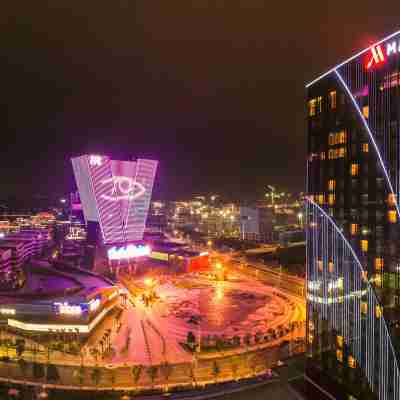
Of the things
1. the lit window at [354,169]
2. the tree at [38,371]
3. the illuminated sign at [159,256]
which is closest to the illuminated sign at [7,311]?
the tree at [38,371]

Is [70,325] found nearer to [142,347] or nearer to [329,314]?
[142,347]

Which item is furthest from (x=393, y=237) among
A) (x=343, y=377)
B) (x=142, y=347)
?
(x=142, y=347)

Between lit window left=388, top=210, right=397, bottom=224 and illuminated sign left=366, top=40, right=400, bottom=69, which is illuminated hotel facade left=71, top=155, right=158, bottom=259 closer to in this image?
lit window left=388, top=210, right=397, bottom=224

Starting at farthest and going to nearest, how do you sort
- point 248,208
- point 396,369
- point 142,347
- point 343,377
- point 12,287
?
point 248,208
point 12,287
point 142,347
point 343,377
point 396,369

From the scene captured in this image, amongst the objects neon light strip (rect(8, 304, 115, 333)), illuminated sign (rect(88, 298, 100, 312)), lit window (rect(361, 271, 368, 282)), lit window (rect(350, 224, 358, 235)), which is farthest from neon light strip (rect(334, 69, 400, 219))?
neon light strip (rect(8, 304, 115, 333))

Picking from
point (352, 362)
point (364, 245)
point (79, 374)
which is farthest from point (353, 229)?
point (79, 374)

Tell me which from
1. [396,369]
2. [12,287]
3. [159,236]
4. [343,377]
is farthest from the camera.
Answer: [159,236]

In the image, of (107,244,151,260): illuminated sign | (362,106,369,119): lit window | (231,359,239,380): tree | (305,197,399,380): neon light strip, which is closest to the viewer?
(305,197,399,380): neon light strip

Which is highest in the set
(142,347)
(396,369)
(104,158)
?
(104,158)

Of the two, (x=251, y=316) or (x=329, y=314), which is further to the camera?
(x=251, y=316)
